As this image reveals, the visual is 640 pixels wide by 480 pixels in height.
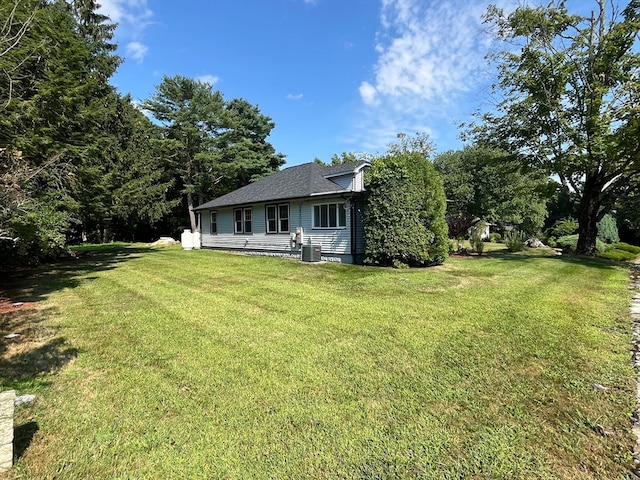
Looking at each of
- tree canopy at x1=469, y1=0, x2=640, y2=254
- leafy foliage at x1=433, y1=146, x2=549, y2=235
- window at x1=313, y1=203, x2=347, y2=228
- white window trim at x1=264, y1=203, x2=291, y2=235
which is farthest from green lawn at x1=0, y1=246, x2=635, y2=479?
leafy foliage at x1=433, y1=146, x2=549, y2=235

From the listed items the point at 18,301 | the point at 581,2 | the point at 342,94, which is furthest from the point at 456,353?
the point at 342,94

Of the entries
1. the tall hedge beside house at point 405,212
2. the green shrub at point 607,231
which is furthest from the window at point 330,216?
the green shrub at point 607,231

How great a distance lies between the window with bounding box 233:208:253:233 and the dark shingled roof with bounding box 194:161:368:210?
1.61ft

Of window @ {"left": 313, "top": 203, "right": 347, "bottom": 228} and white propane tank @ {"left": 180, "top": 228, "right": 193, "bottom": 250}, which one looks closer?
window @ {"left": 313, "top": 203, "right": 347, "bottom": 228}

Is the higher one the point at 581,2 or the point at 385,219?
the point at 581,2

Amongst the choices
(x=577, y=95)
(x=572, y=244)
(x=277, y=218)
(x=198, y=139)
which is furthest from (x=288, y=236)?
(x=198, y=139)

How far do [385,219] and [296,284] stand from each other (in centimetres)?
391

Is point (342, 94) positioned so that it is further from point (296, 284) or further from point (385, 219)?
point (296, 284)

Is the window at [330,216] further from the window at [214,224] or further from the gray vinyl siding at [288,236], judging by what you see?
the window at [214,224]

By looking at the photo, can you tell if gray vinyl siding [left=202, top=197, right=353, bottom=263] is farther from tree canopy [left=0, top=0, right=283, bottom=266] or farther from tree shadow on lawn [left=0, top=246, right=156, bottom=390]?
tree shadow on lawn [left=0, top=246, right=156, bottom=390]

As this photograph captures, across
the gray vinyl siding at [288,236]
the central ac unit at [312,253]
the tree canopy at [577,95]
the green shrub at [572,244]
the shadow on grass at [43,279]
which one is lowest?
the green shrub at [572,244]

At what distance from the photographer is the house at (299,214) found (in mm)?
11891

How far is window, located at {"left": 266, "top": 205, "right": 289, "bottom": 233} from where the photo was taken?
14438mm

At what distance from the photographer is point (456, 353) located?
3.79 m
